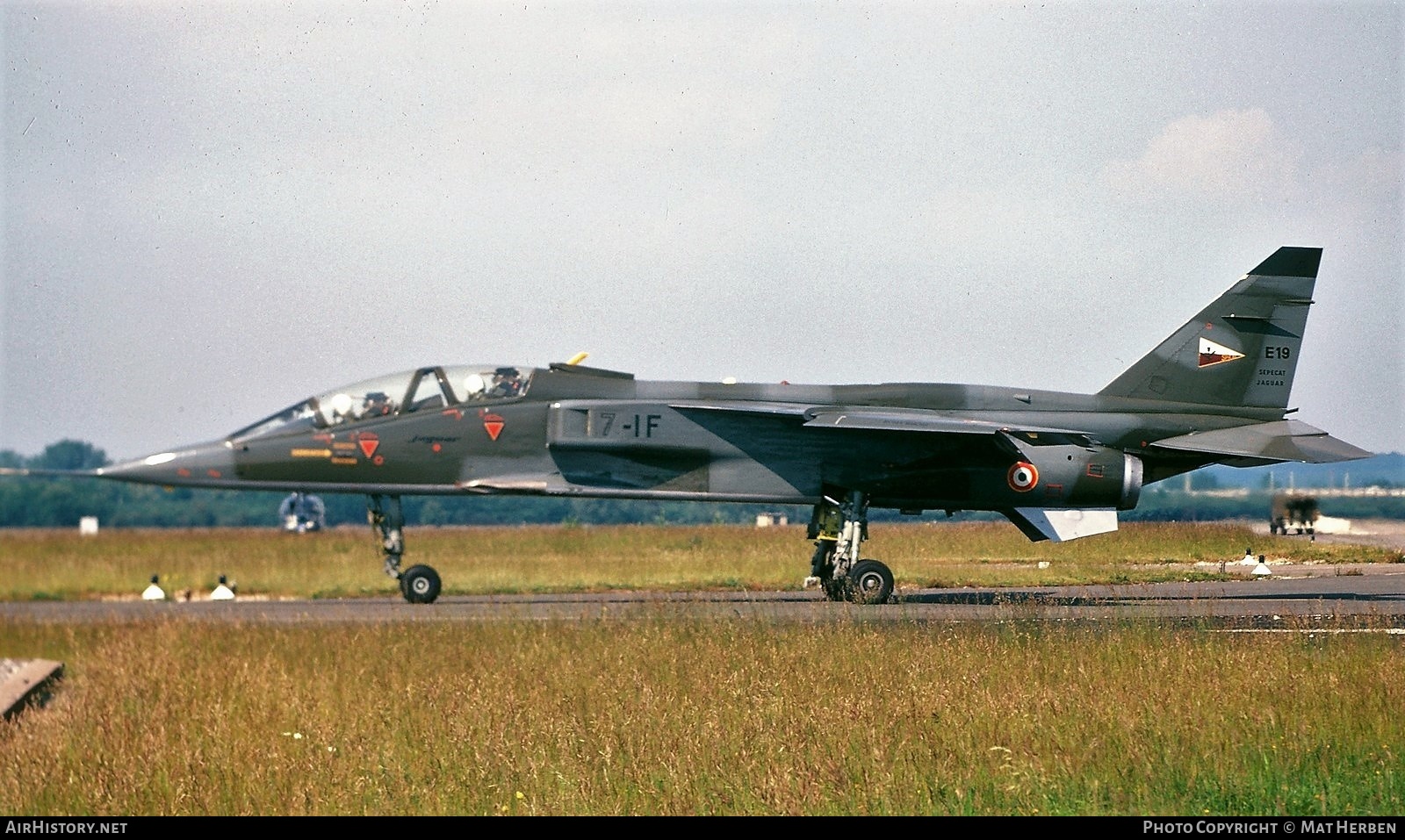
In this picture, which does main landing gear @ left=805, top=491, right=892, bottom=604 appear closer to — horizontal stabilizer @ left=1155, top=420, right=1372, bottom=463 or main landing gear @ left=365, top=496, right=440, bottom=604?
horizontal stabilizer @ left=1155, top=420, right=1372, bottom=463

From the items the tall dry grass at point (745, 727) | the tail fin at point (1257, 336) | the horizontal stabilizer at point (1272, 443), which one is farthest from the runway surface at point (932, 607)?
the tail fin at point (1257, 336)

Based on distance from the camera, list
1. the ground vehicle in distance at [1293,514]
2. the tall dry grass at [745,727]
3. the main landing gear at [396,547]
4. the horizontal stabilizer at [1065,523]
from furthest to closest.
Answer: the main landing gear at [396,547]
the ground vehicle in distance at [1293,514]
the horizontal stabilizer at [1065,523]
the tall dry grass at [745,727]

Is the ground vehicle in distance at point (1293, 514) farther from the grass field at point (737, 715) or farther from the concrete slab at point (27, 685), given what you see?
the concrete slab at point (27, 685)

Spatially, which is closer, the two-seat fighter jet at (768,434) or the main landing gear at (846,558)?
the main landing gear at (846,558)

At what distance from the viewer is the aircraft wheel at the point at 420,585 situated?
18.0m

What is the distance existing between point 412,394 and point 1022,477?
7.37 m

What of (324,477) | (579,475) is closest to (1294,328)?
(579,475)

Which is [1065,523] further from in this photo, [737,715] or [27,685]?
[27,685]

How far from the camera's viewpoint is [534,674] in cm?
1155

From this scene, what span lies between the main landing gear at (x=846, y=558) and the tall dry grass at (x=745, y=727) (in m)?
3.42

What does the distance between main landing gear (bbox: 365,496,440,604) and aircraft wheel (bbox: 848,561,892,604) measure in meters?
5.37

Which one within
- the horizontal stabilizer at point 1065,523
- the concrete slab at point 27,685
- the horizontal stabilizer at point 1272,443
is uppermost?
the horizontal stabilizer at point 1272,443

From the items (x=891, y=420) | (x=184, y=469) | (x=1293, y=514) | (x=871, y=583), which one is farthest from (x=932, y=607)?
(x=184, y=469)

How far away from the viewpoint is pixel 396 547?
58.9 ft
